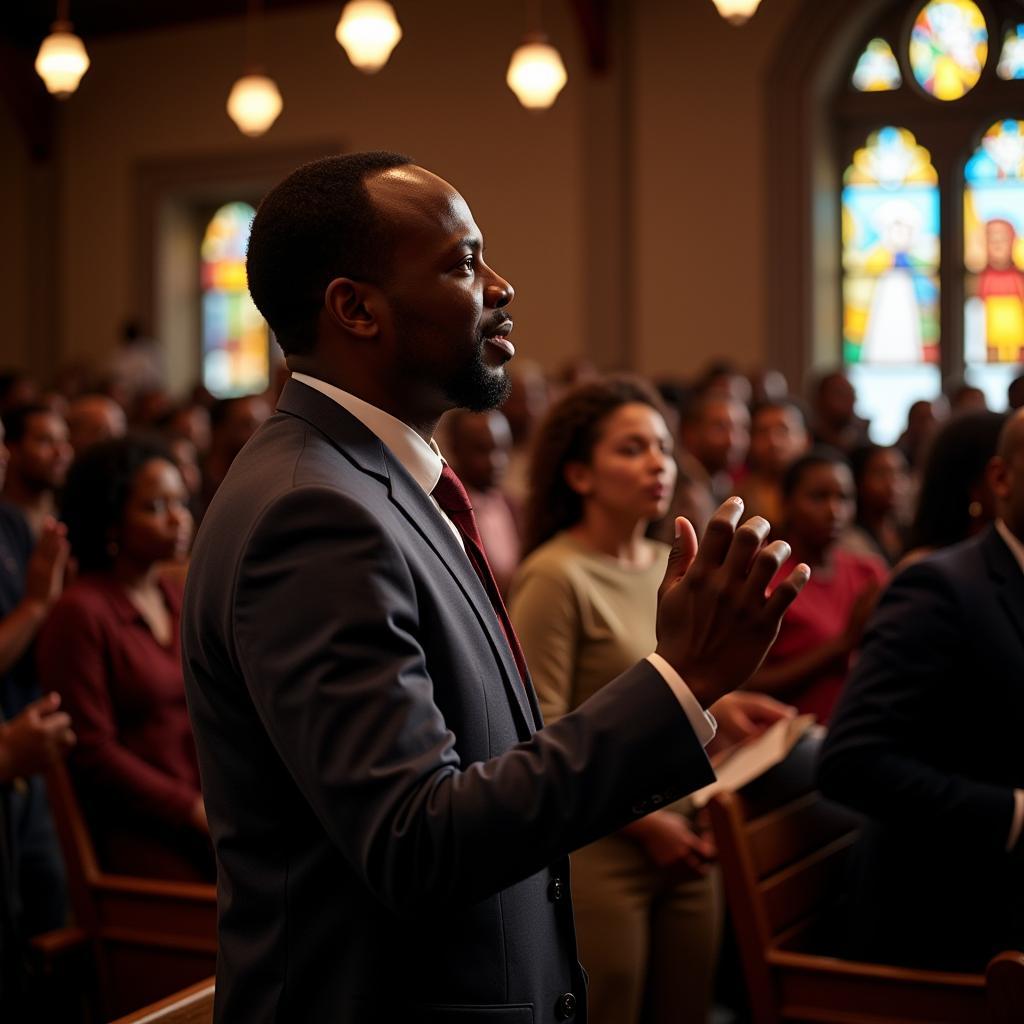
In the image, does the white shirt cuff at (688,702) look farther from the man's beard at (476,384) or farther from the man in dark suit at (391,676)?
the man's beard at (476,384)

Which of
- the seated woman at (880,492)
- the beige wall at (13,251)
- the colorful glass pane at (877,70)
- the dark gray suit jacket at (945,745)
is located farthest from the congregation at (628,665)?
the beige wall at (13,251)

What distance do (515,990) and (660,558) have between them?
1805 mm

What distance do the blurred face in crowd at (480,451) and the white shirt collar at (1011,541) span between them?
2.99 metres

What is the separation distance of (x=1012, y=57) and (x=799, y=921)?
8.11m

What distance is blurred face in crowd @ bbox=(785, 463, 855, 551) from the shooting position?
13.6 feet

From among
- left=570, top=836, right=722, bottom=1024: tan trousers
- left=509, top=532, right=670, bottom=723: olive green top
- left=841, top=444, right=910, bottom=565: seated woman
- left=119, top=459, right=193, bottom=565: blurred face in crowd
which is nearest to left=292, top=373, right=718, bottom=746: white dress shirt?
left=509, top=532, right=670, bottom=723: olive green top

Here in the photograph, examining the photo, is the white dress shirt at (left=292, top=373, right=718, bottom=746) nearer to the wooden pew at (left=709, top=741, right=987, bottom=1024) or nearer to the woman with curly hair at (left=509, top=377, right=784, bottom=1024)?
the wooden pew at (left=709, top=741, right=987, bottom=1024)

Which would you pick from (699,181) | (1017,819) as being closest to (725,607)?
(1017,819)

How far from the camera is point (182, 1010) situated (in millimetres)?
1745

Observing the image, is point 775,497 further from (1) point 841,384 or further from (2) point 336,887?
(2) point 336,887

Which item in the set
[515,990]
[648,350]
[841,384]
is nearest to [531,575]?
[515,990]

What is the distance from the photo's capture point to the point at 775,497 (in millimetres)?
5285

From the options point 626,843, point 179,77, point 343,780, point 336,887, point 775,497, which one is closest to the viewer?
point 343,780

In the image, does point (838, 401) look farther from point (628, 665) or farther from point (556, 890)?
point (556, 890)
